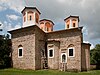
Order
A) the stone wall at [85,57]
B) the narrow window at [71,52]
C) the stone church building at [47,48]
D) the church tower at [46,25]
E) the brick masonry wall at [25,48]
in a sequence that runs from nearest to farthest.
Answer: the stone church building at [47,48] → the narrow window at [71,52] → the brick masonry wall at [25,48] → the stone wall at [85,57] → the church tower at [46,25]

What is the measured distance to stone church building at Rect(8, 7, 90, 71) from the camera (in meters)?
35.2

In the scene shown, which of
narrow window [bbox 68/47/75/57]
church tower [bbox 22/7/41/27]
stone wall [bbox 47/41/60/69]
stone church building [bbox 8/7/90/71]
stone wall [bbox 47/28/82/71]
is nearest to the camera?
stone wall [bbox 47/28/82/71]

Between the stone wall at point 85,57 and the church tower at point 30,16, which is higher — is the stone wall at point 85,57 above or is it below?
below

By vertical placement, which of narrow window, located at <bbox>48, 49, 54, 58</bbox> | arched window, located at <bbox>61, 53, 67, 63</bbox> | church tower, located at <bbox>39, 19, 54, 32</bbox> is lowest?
arched window, located at <bbox>61, 53, 67, 63</bbox>

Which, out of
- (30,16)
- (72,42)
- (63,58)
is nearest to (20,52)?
(30,16)

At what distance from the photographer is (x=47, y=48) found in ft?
121

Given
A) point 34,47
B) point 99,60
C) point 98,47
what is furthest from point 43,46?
point 98,47

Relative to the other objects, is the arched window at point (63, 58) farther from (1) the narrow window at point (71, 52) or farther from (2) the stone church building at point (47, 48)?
(1) the narrow window at point (71, 52)

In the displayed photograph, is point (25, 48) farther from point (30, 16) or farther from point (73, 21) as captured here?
point (73, 21)

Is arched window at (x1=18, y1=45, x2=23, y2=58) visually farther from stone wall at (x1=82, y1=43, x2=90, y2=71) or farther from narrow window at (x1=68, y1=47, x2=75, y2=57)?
stone wall at (x1=82, y1=43, x2=90, y2=71)

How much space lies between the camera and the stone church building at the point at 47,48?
1384 inches

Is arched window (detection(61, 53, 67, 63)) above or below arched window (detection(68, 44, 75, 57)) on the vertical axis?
below

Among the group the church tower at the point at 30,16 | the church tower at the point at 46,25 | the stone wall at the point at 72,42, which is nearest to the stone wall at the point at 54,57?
the stone wall at the point at 72,42

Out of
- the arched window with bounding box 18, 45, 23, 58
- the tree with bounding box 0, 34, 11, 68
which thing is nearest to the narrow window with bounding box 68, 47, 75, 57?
the arched window with bounding box 18, 45, 23, 58
